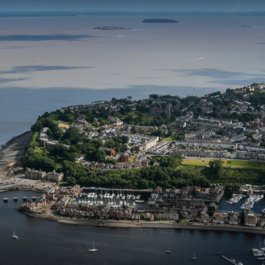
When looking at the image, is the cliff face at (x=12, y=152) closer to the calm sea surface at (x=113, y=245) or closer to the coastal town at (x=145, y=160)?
the coastal town at (x=145, y=160)

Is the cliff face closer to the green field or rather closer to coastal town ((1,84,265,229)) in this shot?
coastal town ((1,84,265,229))

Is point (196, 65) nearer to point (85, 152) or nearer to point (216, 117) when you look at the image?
point (216, 117)

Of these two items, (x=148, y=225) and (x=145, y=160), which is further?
(x=145, y=160)

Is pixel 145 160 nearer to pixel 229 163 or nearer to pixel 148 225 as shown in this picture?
pixel 229 163

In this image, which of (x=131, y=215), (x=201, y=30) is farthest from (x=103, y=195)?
(x=201, y=30)

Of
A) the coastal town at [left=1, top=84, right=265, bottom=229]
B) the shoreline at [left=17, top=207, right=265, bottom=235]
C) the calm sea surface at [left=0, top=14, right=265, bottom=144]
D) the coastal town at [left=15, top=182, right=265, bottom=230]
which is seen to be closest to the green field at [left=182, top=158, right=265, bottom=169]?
the coastal town at [left=1, top=84, right=265, bottom=229]

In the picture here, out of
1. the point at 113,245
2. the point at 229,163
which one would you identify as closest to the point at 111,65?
the point at 229,163

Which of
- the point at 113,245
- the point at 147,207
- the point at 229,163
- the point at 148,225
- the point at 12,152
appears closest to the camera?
the point at 113,245

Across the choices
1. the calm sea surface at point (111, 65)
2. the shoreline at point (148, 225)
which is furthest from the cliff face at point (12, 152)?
the shoreline at point (148, 225)
